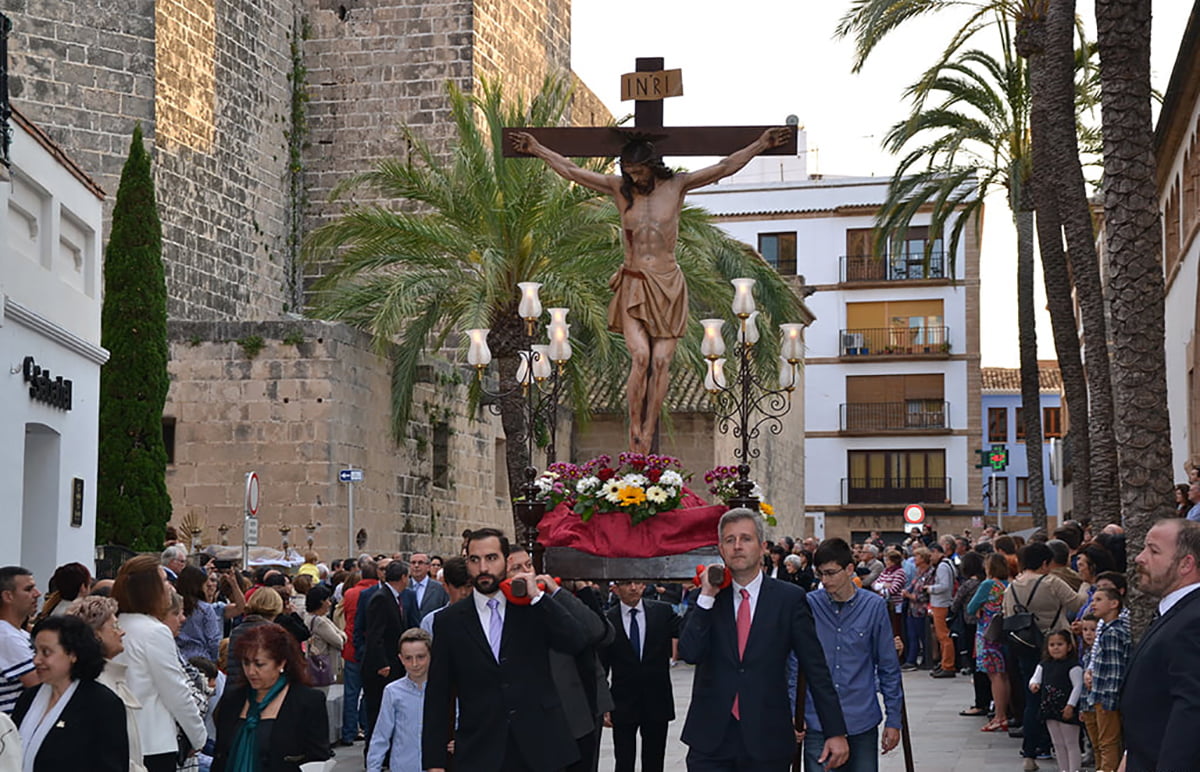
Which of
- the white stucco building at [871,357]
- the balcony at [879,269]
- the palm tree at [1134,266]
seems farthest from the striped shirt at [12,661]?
the balcony at [879,269]

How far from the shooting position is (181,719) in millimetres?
7629

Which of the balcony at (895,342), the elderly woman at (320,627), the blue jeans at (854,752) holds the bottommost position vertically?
the blue jeans at (854,752)

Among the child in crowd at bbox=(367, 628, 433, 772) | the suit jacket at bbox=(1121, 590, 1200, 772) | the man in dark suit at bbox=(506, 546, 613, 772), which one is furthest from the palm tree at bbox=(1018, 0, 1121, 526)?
the suit jacket at bbox=(1121, 590, 1200, 772)

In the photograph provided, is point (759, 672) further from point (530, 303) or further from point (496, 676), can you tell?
point (530, 303)

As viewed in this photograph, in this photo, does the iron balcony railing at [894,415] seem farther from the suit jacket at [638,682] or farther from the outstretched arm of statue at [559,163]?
the suit jacket at [638,682]

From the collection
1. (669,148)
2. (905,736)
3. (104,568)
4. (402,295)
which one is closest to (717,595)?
(905,736)

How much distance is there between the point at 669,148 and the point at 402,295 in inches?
436

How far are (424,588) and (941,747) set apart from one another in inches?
175

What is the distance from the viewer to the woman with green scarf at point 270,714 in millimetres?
6746

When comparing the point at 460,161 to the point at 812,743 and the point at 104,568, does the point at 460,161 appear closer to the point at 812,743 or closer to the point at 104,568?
the point at 104,568

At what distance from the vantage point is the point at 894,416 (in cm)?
5772

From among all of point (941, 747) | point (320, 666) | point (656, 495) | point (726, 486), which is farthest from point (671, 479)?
point (941, 747)

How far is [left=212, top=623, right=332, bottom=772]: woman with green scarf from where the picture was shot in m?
6.75

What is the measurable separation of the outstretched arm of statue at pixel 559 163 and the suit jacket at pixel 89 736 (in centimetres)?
627
